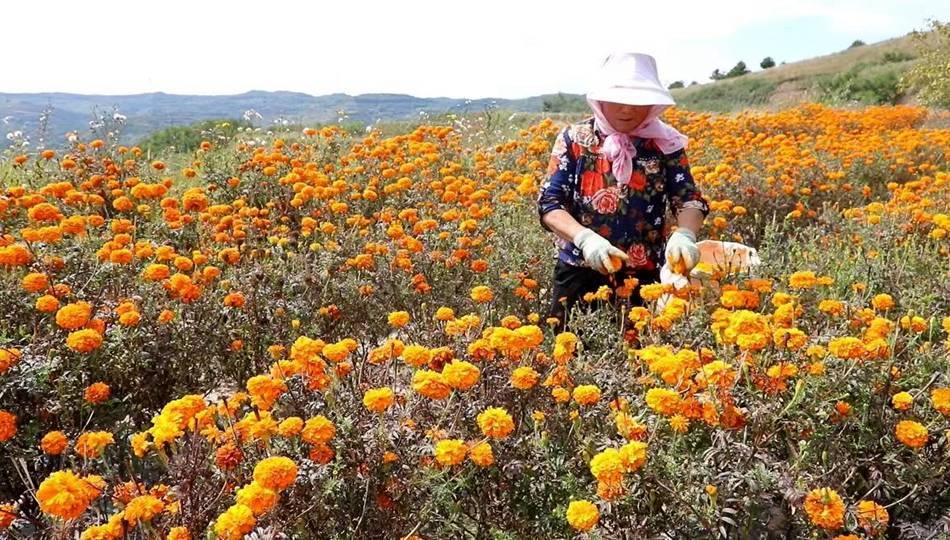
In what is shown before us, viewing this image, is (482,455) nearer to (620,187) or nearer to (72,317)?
(72,317)

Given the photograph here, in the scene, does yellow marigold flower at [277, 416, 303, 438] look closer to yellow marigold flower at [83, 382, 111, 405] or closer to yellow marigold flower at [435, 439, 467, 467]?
yellow marigold flower at [435, 439, 467, 467]

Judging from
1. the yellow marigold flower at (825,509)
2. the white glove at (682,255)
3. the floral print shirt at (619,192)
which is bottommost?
the yellow marigold flower at (825,509)

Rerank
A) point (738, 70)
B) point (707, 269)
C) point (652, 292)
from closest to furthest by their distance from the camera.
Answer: point (652, 292) < point (707, 269) < point (738, 70)

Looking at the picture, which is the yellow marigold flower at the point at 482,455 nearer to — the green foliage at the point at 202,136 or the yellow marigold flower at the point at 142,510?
the yellow marigold flower at the point at 142,510

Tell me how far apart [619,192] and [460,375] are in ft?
4.88

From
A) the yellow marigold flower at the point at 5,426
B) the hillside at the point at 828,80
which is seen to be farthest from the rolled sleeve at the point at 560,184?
the hillside at the point at 828,80

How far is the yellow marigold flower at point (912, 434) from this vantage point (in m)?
1.73

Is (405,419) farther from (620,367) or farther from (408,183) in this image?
(408,183)

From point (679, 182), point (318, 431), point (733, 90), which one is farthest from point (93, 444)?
point (733, 90)

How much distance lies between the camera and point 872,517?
1.65m

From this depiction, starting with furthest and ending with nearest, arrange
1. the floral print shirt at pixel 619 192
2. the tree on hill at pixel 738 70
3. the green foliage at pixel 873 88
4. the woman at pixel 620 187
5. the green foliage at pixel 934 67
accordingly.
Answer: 1. the tree on hill at pixel 738 70
2. the green foliage at pixel 873 88
3. the green foliage at pixel 934 67
4. the floral print shirt at pixel 619 192
5. the woman at pixel 620 187

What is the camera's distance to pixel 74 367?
242 centimetres

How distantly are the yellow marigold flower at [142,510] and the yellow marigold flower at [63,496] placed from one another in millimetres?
91

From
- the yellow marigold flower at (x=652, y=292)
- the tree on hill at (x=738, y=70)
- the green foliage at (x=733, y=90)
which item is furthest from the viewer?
the tree on hill at (x=738, y=70)
